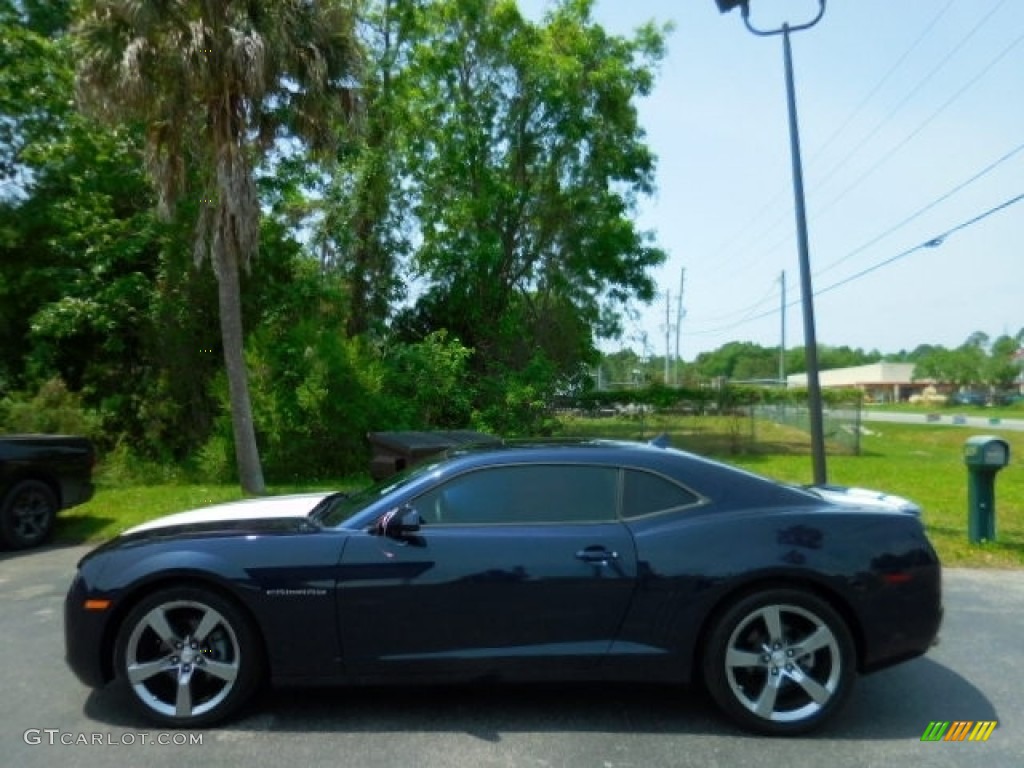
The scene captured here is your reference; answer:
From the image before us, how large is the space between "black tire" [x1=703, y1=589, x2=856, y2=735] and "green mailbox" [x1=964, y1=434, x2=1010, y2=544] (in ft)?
15.7

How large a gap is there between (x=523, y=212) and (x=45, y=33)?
11165mm

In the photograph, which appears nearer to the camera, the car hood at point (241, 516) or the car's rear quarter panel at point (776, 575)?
the car's rear quarter panel at point (776, 575)

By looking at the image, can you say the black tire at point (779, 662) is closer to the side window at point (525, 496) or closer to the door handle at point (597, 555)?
the door handle at point (597, 555)

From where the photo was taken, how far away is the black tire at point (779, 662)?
4.06m

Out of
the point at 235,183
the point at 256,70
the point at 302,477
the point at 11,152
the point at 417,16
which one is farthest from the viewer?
the point at 417,16

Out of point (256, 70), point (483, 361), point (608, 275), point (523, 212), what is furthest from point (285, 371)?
point (608, 275)

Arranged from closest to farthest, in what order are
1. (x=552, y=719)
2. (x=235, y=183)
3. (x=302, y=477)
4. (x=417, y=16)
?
1. (x=552, y=719)
2. (x=235, y=183)
3. (x=302, y=477)
4. (x=417, y=16)

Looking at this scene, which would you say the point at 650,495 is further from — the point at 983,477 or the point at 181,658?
the point at 983,477

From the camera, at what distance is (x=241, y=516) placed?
480cm

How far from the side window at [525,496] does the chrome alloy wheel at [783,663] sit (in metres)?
0.90

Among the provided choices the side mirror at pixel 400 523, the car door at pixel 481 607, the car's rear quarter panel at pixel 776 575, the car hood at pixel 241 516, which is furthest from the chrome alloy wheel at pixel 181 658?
the car's rear quarter panel at pixel 776 575

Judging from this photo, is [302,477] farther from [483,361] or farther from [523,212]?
[523,212]

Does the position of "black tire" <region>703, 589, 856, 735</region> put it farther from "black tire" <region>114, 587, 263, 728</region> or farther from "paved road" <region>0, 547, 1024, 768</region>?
"black tire" <region>114, 587, 263, 728</region>

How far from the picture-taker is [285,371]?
14.4 meters
